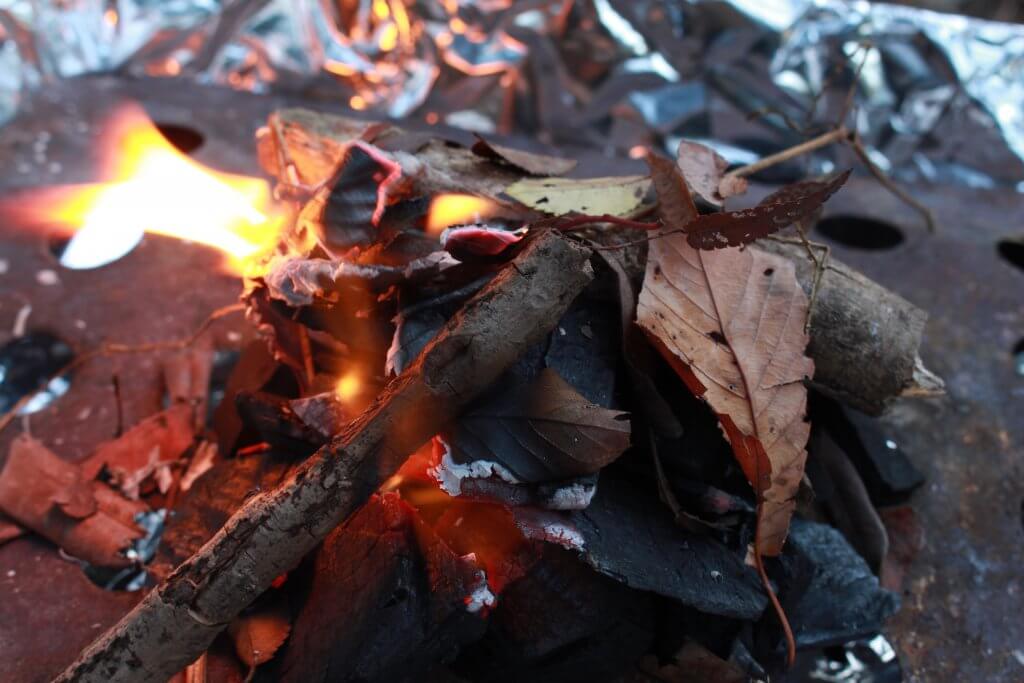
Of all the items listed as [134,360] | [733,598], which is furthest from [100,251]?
[733,598]

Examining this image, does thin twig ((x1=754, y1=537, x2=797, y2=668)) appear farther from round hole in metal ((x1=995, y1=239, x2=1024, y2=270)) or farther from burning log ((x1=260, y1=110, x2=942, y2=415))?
round hole in metal ((x1=995, y1=239, x2=1024, y2=270))

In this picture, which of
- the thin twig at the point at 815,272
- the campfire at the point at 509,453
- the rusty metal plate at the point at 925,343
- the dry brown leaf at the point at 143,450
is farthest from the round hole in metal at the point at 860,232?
the dry brown leaf at the point at 143,450

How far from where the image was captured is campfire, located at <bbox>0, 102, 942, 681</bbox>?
916 millimetres

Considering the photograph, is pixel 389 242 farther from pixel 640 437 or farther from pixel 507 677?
pixel 507 677

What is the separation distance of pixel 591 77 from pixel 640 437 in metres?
1.81

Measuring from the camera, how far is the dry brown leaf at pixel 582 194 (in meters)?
1.21

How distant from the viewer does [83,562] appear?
127 centimetres

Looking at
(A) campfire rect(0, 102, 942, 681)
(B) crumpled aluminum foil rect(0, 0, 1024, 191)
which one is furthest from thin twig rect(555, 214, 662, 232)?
(B) crumpled aluminum foil rect(0, 0, 1024, 191)

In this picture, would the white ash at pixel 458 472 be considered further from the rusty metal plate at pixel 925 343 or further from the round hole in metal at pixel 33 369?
the round hole in metal at pixel 33 369

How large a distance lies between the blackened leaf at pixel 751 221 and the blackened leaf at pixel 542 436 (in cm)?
27

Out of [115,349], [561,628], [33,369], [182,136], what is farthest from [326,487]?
[182,136]

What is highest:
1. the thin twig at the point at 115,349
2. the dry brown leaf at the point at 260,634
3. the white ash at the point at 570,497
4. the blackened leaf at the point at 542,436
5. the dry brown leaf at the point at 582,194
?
the dry brown leaf at the point at 582,194

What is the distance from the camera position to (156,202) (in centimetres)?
187

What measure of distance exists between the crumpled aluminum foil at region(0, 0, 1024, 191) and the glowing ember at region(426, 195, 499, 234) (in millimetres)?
1414
